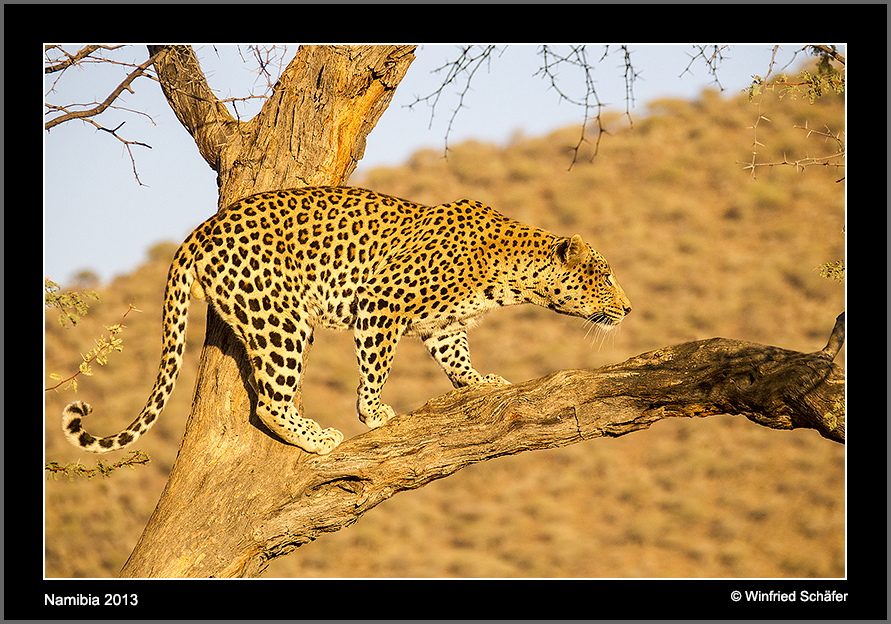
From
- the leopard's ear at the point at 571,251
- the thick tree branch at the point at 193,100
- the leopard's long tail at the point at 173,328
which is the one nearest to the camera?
the leopard's long tail at the point at 173,328

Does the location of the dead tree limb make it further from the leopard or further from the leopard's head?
the leopard's head

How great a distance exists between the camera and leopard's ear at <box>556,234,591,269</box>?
5.30m

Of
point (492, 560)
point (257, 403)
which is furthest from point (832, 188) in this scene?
point (257, 403)

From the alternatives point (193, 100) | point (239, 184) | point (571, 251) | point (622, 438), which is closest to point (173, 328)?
point (239, 184)

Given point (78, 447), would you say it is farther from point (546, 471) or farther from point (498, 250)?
point (546, 471)

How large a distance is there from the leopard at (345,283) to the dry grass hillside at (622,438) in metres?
9.67

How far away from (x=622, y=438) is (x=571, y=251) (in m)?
14.0

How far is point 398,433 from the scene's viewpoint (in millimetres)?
4824

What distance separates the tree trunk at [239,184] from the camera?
471 centimetres

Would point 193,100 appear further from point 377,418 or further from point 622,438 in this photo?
point 622,438

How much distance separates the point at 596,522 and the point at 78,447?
14.2 metres

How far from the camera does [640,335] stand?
1798 cm

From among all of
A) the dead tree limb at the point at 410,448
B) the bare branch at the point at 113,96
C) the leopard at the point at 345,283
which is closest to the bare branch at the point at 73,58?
A: the bare branch at the point at 113,96

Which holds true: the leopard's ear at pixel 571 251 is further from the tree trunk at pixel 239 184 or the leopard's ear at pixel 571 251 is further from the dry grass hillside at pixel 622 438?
the dry grass hillside at pixel 622 438
